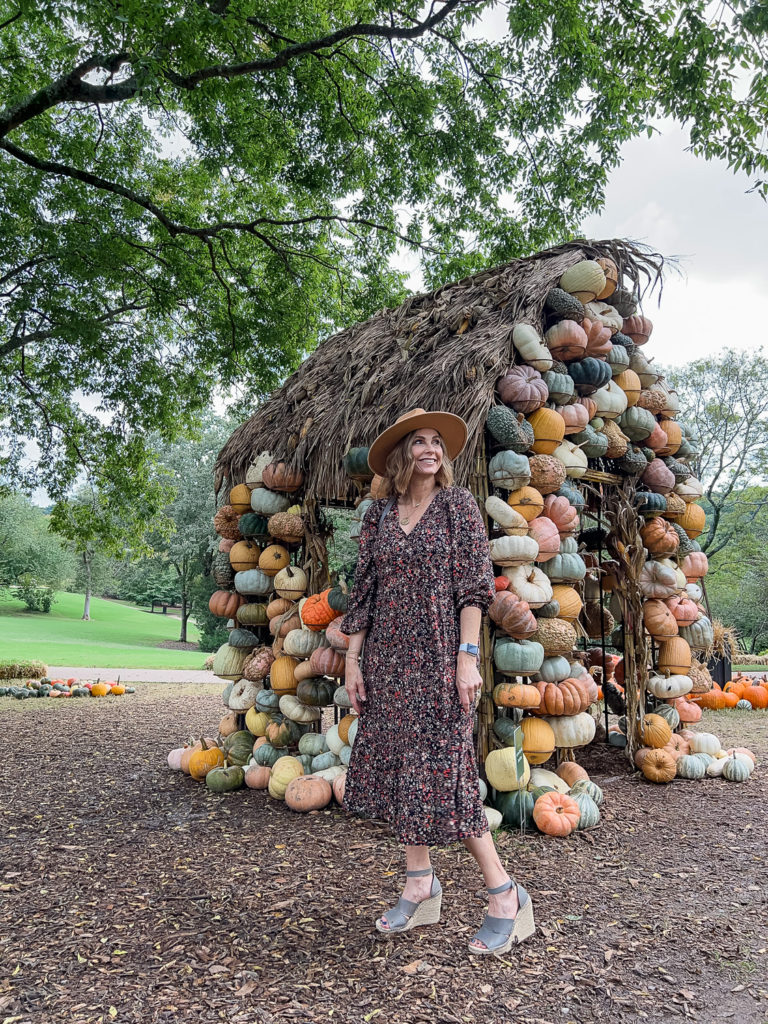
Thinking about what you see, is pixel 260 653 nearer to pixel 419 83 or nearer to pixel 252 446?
pixel 252 446

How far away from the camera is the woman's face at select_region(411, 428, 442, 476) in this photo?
115 inches

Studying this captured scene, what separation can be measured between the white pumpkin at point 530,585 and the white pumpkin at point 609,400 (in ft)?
5.44

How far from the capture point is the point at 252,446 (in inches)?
234

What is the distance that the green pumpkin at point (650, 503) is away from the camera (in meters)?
5.74

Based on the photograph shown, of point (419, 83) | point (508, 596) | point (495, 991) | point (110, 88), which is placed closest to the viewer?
point (495, 991)

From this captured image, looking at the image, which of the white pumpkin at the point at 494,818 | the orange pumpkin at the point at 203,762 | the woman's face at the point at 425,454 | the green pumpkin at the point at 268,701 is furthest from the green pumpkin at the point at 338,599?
the woman's face at the point at 425,454

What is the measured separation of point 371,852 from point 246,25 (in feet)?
22.9

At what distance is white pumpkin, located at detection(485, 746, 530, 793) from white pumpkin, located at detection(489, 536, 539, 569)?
1.13 m

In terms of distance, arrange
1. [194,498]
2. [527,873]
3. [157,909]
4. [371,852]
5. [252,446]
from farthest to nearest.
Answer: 1. [194,498]
2. [252,446]
3. [371,852]
4. [527,873]
5. [157,909]

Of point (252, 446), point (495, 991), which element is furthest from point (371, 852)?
point (252, 446)

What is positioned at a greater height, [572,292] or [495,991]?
[572,292]

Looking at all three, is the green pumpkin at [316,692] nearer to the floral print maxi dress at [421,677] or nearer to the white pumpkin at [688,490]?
the floral print maxi dress at [421,677]

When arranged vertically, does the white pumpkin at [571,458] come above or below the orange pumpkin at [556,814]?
above

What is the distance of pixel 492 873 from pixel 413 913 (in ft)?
1.36
